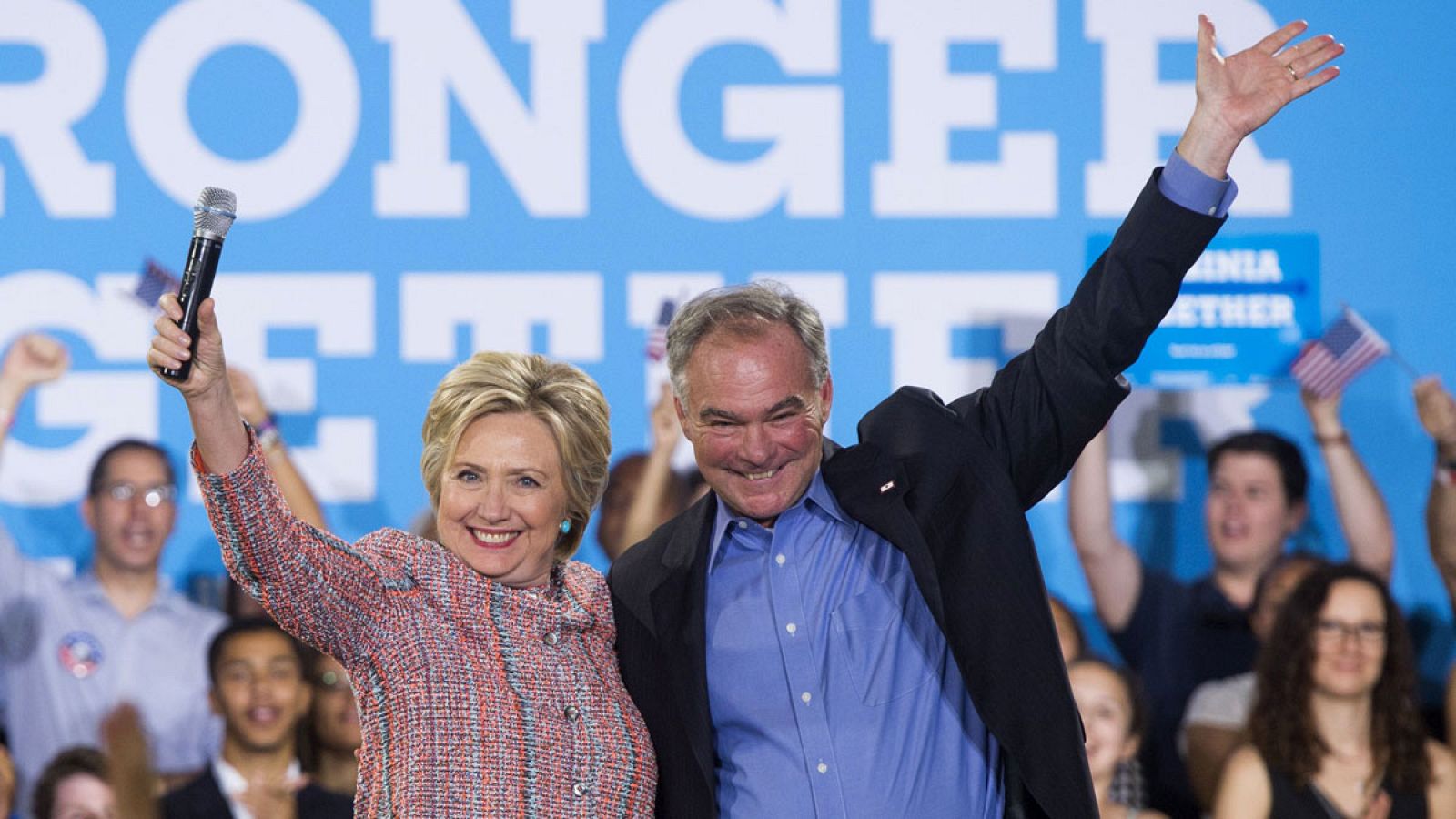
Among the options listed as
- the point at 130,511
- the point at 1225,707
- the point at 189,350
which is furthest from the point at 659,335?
the point at 189,350

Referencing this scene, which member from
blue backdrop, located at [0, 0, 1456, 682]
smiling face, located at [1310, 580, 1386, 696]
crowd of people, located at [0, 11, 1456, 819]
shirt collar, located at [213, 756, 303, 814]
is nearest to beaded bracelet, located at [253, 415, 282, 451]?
blue backdrop, located at [0, 0, 1456, 682]

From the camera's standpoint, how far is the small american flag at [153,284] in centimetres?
472

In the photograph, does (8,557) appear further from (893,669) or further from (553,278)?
(893,669)

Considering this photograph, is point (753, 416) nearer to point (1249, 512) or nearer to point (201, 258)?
point (201, 258)

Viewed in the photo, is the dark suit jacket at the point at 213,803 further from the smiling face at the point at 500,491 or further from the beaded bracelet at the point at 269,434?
the smiling face at the point at 500,491

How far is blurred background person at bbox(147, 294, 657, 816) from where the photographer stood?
6.37 feet

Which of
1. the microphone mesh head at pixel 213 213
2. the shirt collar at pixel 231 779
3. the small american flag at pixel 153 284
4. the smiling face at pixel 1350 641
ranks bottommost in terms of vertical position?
the shirt collar at pixel 231 779

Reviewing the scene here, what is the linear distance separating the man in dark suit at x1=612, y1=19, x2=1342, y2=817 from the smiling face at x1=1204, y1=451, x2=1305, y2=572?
262cm

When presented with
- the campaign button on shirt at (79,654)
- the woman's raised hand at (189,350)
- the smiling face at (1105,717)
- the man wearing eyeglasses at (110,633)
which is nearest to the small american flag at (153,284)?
the man wearing eyeglasses at (110,633)

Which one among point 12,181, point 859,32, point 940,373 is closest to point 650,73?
point 859,32

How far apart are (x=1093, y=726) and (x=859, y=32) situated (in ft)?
7.24

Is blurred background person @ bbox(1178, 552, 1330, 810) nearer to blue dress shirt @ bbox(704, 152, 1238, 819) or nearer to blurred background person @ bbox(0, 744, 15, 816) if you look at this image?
blue dress shirt @ bbox(704, 152, 1238, 819)

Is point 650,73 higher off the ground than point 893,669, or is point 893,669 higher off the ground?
point 650,73

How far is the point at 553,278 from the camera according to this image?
191 inches
